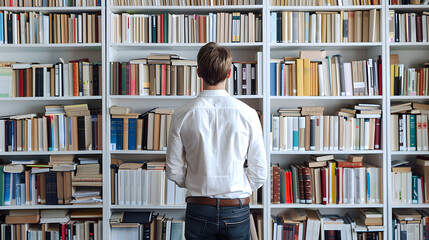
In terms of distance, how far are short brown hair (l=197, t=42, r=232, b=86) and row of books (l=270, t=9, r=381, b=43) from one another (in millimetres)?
1509

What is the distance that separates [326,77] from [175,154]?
180cm


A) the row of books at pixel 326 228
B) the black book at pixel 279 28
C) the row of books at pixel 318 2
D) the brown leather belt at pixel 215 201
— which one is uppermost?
the row of books at pixel 318 2

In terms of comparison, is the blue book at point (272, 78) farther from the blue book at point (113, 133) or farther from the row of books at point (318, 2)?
the blue book at point (113, 133)

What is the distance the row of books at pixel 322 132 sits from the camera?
10.5 ft

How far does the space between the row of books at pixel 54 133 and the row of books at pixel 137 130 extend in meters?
0.12

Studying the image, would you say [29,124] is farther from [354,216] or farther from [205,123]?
[354,216]

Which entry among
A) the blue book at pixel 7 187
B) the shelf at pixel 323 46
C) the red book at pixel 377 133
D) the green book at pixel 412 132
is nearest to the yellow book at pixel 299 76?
the shelf at pixel 323 46

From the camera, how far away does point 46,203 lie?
3205 millimetres

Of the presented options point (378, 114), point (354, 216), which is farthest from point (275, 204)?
point (378, 114)

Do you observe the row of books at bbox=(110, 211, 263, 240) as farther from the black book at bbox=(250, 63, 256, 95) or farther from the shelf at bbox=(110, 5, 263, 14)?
the shelf at bbox=(110, 5, 263, 14)

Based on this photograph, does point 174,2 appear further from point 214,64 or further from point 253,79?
point 214,64

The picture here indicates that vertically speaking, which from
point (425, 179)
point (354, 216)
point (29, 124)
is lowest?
point (354, 216)

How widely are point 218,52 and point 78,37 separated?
1.81 metres

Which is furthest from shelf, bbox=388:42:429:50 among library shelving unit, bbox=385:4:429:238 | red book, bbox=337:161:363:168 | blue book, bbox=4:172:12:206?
blue book, bbox=4:172:12:206
